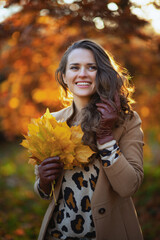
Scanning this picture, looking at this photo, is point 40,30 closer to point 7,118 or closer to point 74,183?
point 7,118

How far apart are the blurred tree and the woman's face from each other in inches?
29.7

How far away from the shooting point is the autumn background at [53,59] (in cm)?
268

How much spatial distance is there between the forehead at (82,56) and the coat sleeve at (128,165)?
0.58 m

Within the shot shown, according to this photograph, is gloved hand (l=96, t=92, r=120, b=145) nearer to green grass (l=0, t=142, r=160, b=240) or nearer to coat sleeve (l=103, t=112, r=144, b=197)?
coat sleeve (l=103, t=112, r=144, b=197)

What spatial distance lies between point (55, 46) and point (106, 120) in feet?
6.62

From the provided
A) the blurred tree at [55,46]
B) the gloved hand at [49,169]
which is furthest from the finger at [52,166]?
the blurred tree at [55,46]

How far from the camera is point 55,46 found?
336cm

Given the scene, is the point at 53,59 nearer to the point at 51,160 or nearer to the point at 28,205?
the point at 51,160

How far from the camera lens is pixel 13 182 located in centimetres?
639

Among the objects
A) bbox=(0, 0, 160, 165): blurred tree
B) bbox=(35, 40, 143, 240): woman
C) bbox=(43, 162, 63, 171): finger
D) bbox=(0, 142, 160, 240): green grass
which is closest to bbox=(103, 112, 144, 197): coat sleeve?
bbox=(35, 40, 143, 240): woman

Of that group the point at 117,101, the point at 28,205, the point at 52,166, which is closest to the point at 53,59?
the point at 117,101

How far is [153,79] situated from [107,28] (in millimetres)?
1299

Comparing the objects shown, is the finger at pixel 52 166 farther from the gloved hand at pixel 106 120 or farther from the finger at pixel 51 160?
the gloved hand at pixel 106 120

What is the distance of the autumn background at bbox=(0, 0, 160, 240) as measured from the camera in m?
2.68
